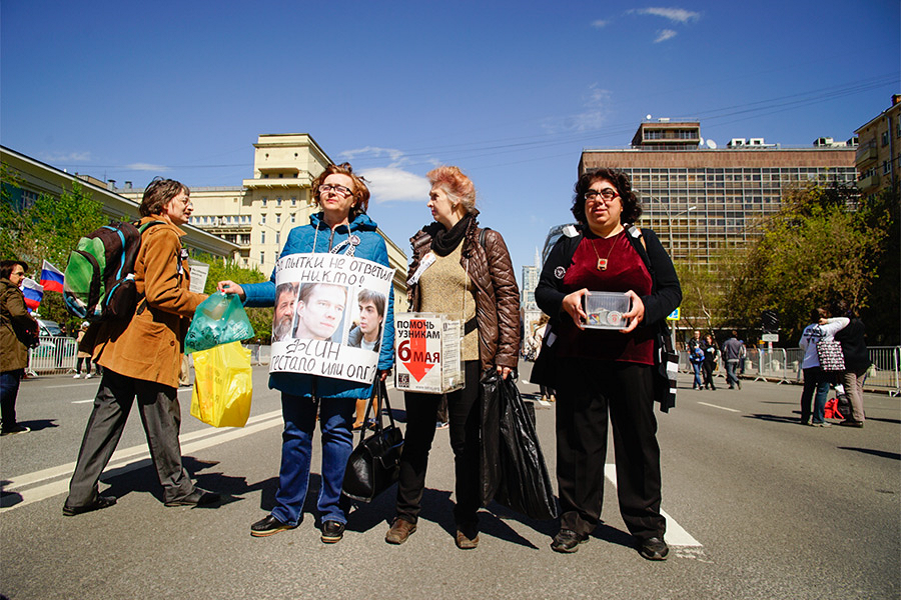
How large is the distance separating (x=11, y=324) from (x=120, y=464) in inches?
133

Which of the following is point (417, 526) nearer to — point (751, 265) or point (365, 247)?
point (365, 247)

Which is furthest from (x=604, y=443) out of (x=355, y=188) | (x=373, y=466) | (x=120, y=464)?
(x=120, y=464)

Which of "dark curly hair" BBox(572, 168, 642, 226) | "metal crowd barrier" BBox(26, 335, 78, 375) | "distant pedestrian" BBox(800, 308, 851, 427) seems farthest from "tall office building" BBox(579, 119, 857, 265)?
"dark curly hair" BBox(572, 168, 642, 226)

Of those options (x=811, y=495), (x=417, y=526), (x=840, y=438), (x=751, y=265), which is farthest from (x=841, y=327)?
(x=751, y=265)

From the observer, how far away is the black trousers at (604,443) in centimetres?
319

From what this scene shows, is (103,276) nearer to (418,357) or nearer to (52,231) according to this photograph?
(418,357)

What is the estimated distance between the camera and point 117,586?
2.55 meters

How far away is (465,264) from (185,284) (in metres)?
1.94

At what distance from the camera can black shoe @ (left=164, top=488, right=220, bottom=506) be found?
12.4 ft

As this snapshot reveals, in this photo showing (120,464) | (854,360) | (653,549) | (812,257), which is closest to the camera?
(653,549)

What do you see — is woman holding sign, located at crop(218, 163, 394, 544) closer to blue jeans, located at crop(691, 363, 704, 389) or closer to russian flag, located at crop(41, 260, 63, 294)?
russian flag, located at crop(41, 260, 63, 294)

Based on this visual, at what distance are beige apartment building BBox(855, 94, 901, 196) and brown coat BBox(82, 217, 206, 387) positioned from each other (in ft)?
196

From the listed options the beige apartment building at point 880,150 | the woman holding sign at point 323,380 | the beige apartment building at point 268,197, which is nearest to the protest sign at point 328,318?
the woman holding sign at point 323,380

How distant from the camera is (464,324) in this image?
3389 mm
